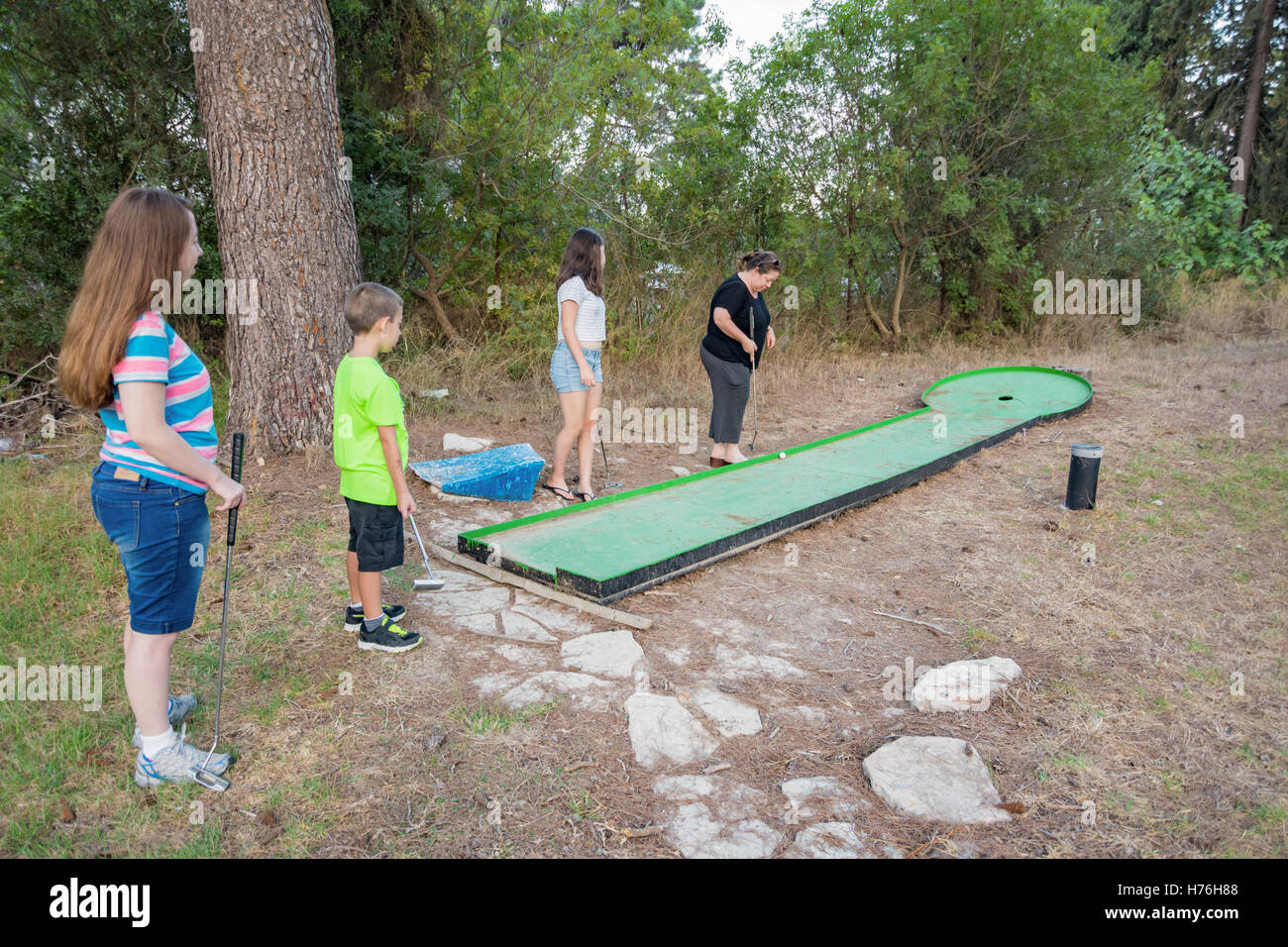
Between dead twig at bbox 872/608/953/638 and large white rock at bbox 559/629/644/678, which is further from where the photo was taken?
dead twig at bbox 872/608/953/638

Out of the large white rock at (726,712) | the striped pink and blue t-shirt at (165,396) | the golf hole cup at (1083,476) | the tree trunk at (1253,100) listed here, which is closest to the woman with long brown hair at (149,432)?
the striped pink and blue t-shirt at (165,396)

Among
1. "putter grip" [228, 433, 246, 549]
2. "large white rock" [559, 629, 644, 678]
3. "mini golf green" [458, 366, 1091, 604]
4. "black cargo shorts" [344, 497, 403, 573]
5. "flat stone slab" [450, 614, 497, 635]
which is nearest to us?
"putter grip" [228, 433, 246, 549]

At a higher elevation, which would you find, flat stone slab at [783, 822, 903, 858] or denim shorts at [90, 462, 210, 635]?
denim shorts at [90, 462, 210, 635]

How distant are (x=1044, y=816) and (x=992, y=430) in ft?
18.1

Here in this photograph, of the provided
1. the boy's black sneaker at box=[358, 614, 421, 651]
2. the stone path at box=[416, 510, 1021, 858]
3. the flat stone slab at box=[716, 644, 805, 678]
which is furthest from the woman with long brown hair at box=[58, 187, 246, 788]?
the flat stone slab at box=[716, 644, 805, 678]

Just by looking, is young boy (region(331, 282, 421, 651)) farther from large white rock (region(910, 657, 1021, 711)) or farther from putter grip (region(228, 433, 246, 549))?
large white rock (region(910, 657, 1021, 711))

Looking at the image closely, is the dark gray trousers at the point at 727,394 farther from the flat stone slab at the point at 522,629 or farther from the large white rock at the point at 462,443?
the flat stone slab at the point at 522,629

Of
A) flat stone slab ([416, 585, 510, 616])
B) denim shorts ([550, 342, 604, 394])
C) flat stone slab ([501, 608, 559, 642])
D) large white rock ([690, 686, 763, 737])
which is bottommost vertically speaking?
large white rock ([690, 686, 763, 737])

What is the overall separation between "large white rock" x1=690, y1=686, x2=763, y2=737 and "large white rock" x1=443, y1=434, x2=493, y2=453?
3.74 meters

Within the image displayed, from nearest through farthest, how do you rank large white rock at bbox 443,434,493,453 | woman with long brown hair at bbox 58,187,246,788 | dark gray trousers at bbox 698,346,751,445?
woman with long brown hair at bbox 58,187,246,788, dark gray trousers at bbox 698,346,751,445, large white rock at bbox 443,434,493,453

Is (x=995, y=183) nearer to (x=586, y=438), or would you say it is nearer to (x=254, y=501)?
(x=586, y=438)

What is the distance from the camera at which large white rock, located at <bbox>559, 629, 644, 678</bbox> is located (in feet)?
11.5

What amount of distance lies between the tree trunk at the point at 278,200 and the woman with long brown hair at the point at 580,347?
1586 mm

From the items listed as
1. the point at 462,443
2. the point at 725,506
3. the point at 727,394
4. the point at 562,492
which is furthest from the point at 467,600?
the point at 727,394
